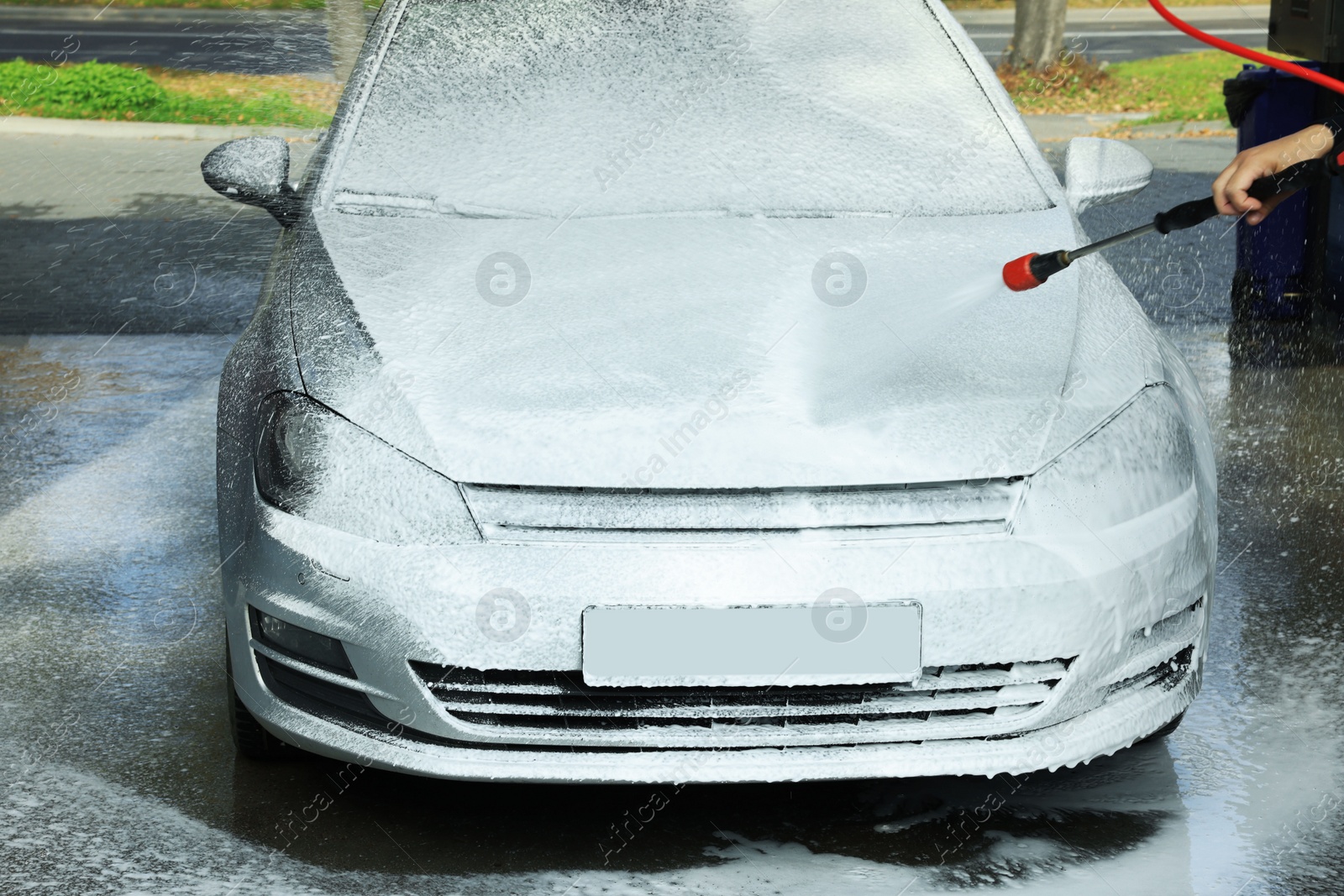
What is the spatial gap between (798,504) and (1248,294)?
5415mm

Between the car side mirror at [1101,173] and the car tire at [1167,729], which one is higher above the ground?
the car side mirror at [1101,173]

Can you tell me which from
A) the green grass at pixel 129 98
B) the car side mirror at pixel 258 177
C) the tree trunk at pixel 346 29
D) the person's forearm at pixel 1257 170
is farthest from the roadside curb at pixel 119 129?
the person's forearm at pixel 1257 170

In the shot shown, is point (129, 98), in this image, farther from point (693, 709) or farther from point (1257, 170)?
point (693, 709)

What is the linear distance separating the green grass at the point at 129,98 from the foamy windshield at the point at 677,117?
12053mm

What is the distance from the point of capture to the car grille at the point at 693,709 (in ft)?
9.13

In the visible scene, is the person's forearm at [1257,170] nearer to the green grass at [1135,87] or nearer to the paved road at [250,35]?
the green grass at [1135,87]

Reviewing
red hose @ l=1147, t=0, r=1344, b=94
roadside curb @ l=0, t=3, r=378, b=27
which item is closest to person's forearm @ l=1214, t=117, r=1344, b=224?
red hose @ l=1147, t=0, r=1344, b=94

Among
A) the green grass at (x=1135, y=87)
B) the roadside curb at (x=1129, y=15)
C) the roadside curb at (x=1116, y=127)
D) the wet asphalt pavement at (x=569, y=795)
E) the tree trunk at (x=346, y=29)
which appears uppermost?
the wet asphalt pavement at (x=569, y=795)

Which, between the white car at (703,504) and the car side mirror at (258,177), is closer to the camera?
the white car at (703,504)

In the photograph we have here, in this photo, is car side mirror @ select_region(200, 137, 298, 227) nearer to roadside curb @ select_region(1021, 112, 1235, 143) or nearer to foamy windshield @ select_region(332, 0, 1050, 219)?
foamy windshield @ select_region(332, 0, 1050, 219)

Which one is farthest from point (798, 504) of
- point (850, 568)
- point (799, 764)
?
point (799, 764)

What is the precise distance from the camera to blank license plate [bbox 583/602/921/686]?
8.86 ft

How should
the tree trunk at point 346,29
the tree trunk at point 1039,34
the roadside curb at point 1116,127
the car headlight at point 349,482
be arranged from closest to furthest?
the car headlight at point 349,482, the tree trunk at point 346,29, the roadside curb at point 1116,127, the tree trunk at point 1039,34

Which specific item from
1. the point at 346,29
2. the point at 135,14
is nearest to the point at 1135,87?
the point at 346,29
